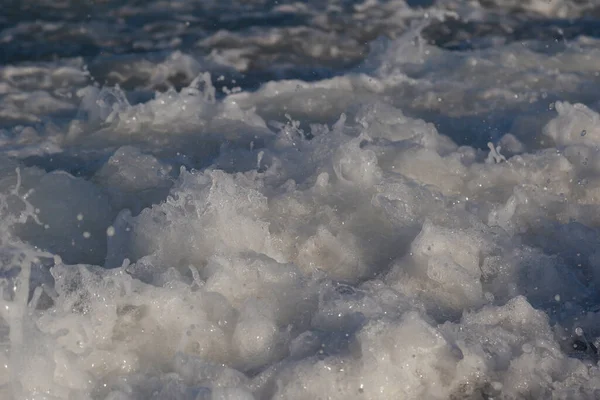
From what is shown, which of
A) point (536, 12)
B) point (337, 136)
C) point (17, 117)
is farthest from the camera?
point (536, 12)

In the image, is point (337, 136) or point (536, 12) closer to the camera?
point (337, 136)

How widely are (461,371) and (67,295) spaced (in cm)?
163

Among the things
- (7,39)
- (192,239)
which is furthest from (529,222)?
(7,39)

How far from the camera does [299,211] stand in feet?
13.5

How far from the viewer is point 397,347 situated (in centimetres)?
308

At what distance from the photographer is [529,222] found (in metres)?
4.09

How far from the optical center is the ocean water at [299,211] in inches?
122

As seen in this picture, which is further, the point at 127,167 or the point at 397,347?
the point at 127,167

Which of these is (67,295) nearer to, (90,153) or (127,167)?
(127,167)

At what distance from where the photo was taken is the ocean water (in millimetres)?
3102

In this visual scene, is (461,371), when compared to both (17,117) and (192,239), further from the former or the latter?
(17,117)

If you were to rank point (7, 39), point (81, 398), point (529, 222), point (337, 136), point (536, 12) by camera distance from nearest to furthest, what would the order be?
point (81, 398)
point (529, 222)
point (337, 136)
point (7, 39)
point (536, 12)

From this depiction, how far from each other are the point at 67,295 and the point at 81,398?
20.2 inches

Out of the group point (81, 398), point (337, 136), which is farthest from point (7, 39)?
point (81, 398)
